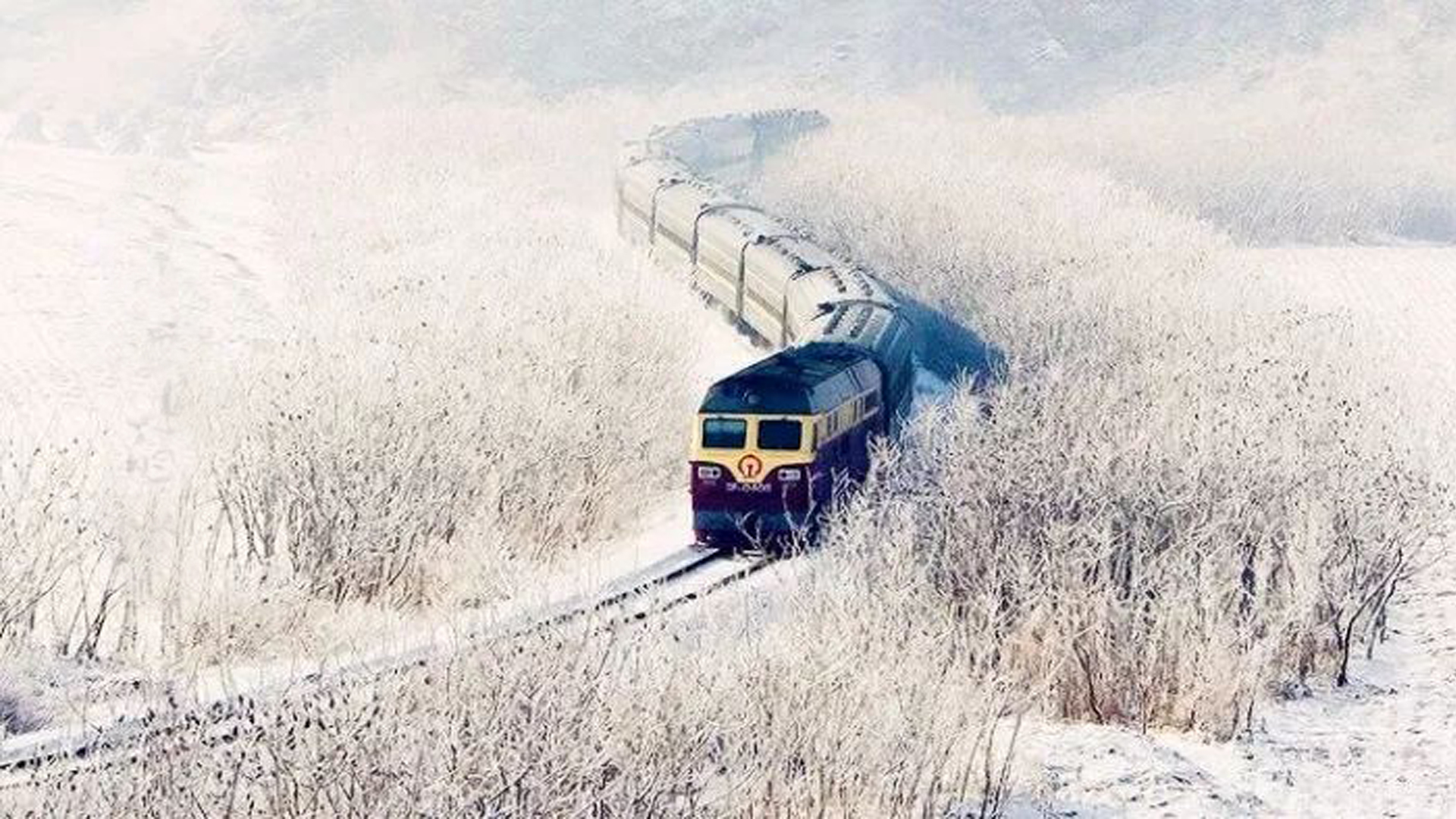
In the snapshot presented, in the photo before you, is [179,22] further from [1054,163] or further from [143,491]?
[143,491]

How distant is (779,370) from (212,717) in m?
10.4

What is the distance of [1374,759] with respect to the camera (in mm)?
12453

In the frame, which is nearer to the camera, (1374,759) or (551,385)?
(1374,759)

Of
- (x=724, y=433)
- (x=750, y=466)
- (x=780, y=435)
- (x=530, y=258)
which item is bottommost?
(x=530, y=258)

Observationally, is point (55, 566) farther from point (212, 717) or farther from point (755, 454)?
point (212, 717)

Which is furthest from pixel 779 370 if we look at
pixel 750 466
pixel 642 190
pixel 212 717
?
pixel 642 190

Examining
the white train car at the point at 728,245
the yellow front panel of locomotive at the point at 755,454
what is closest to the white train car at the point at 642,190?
the white train car at the point at 728,245

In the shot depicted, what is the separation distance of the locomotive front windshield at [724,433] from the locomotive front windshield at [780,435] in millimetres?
199

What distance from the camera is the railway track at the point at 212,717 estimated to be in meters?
9.02

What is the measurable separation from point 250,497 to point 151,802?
411 inches

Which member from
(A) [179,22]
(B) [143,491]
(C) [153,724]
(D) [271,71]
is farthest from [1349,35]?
(C) [153,724]

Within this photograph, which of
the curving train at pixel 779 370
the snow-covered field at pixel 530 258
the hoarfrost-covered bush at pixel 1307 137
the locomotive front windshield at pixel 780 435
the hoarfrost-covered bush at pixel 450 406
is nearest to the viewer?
the snow-covered field at pixel 530 258

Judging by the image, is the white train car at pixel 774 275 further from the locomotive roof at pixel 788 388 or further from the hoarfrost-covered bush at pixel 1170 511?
the locomotive roof at pixel 788 388

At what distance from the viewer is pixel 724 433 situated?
62.6 ft
